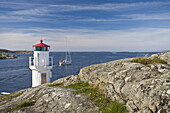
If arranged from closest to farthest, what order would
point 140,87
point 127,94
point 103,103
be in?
point 140,87 → point 127,94 → point 103,103

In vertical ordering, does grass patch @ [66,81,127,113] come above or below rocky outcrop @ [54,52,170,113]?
below

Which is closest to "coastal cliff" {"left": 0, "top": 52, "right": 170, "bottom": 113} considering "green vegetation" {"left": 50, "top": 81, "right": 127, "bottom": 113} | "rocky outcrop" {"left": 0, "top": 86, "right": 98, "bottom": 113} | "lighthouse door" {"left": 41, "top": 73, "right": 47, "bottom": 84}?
"rocky outcrop" {"left": 0, "top": 86, "right": 98, "bottom": 113}

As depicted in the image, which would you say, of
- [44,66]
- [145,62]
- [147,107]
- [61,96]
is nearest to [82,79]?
[61,96]

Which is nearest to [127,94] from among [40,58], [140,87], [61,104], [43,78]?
[140,87]

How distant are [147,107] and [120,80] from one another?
2060mm

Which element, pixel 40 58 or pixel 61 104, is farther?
pixel 40 58

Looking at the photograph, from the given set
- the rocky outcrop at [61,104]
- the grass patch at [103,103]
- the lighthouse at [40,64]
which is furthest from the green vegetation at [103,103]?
the lighthouse at [40,64]

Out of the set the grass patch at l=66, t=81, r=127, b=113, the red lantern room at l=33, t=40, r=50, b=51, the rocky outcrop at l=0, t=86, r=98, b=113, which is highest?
the red lantern room at l=33, t=40, r=50, b=51

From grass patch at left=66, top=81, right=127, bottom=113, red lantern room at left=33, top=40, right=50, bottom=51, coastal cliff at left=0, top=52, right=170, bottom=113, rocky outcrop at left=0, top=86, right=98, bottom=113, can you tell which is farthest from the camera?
red lantern room at left=33, top=40, right=50, bottom=51

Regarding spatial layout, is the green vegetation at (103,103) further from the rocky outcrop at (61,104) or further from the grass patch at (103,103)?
the rocky outcrop at (61,104)

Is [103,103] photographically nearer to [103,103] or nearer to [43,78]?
[103,103]

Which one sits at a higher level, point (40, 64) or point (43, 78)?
point (40, 64)

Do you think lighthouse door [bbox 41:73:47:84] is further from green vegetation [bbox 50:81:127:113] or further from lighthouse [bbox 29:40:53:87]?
green vegetation [bbox 50:81:127:113]

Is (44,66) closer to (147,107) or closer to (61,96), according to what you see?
(61,96)
